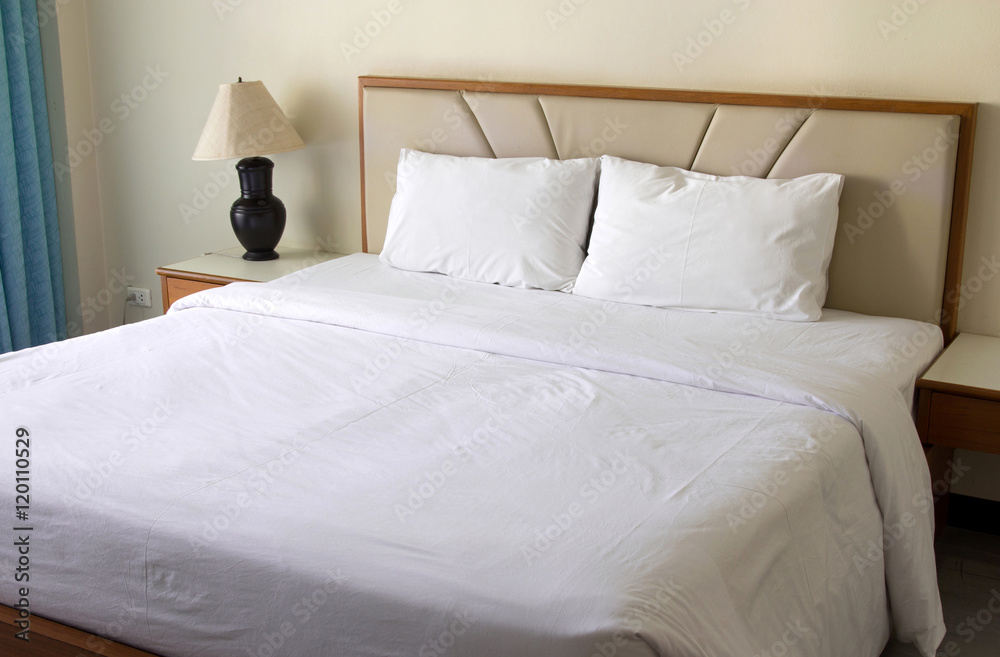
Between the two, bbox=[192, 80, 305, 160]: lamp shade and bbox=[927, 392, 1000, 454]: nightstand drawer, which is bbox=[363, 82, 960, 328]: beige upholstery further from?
bbox=[192, 80, 305, 160]: lamp shade

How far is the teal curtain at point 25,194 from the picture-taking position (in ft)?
11.7

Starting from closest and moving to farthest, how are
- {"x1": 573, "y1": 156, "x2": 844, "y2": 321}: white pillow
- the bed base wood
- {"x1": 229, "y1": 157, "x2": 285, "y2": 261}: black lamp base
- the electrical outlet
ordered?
1. the bed base wood
2. {"x1": 573, "y1": 156, "x2": 844, "y2": 321}: white pillow
3. {"x1": 229, "y1": 157, "x2": 285, "y2": 261}: black lamp base
4. the electrical outlet

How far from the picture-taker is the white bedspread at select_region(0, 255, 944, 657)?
4.44 feet

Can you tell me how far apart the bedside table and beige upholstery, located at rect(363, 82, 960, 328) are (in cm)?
88

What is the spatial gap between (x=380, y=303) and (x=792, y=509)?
4.45 feet

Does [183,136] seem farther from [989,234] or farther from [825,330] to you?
[989,234]

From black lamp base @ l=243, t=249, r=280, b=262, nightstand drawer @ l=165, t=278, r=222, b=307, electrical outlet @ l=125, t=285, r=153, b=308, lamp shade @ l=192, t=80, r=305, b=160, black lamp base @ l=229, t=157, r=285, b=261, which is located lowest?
electrical outlet @ l=125, t=285, r=153, b=308

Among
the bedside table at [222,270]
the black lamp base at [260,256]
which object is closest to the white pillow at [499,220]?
the bedside table at [222,270]

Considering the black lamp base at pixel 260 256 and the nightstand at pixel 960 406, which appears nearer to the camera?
the nightstand at pixel 960 406

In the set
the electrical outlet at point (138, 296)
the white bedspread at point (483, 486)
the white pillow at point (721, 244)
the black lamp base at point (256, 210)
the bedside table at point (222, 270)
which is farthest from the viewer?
the electrical outlet at point (138, 296)

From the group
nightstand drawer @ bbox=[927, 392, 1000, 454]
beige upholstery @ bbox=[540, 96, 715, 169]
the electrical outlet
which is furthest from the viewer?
the electrical outlet

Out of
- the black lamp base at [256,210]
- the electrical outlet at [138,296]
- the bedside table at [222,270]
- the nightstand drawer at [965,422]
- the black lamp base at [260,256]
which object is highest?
the black lamp base at [256,210]

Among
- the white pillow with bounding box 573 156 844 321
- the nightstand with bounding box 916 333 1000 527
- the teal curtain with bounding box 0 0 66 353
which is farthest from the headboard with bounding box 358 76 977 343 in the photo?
the teal curtain with bounding box 0 0 66 353

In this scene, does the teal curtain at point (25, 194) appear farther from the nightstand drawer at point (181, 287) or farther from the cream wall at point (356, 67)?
the nightstand drawer at point (181, 287)
